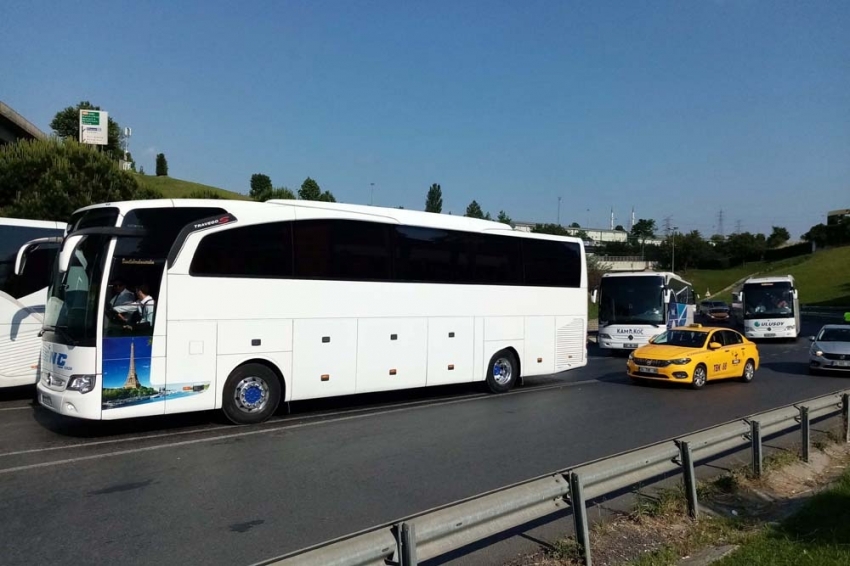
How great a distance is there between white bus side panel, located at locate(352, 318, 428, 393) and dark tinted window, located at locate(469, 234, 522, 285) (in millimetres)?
2036

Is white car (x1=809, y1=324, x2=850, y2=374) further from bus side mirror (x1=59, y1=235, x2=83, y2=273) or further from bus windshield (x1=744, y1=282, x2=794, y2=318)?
bus side mirror (x1=59, y1=235, x2=83, y2=273)

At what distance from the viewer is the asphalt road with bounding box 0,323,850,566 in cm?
585

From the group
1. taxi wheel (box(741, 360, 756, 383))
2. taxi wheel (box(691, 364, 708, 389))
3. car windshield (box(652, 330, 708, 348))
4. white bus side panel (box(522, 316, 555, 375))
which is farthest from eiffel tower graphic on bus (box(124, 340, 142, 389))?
taxi wheel (box(741, 360, 756, 383))

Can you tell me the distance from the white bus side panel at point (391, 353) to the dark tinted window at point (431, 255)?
0.96m

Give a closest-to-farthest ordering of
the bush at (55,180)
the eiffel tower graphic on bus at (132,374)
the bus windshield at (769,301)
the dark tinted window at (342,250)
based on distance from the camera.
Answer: the eiffel tower graphic on bus at (132,374)
the dark tinted window at (342,250)
the bush at (55,180)
the bus windshield at (769,301)

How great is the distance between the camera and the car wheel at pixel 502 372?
1512 centimetres

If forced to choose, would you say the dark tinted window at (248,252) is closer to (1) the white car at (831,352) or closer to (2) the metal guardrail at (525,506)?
(2) the metal guardrail at (525,506)

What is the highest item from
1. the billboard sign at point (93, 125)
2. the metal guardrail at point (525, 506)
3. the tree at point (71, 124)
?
the tree at point (71, 124)

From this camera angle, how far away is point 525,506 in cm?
477

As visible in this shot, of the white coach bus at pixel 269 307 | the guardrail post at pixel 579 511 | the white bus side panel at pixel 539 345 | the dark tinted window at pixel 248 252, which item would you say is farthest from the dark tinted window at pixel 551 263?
the guardrail post at pixel 579 511

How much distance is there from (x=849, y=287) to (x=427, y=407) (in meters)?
80.0

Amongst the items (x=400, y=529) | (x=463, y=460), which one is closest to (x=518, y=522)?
(x=400, y=529)

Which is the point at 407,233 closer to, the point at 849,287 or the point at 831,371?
the point at 831,371

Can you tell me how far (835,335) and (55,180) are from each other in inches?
1189
